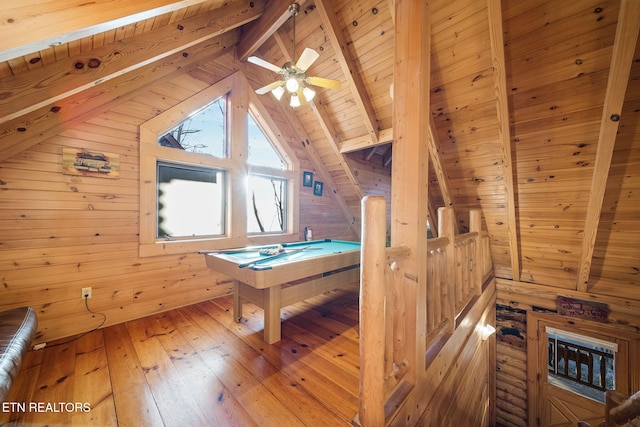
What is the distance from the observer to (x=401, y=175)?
4.88ft

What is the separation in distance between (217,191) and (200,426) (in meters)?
2.69

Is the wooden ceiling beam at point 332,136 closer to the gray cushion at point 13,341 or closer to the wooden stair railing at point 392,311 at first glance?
the wooden stair railing at point 392,311

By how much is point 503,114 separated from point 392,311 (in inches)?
91.5

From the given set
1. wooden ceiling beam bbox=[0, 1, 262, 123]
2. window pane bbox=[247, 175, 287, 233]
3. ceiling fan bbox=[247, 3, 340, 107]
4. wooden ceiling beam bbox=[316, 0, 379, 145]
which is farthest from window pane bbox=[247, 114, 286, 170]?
wooden ceiling beam bbox=[316, 0, 379, 145]

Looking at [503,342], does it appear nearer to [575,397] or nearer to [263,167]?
[575,397]

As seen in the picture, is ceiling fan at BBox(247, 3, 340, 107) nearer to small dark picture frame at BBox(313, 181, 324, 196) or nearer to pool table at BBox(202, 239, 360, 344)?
pool table at BBox(202, 239, 360, 344)

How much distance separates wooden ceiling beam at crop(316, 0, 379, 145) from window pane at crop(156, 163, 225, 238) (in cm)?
221

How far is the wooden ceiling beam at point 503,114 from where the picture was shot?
6.21 ft

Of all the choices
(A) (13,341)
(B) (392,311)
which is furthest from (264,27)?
(A) (13,341)

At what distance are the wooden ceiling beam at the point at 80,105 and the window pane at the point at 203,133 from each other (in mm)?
540

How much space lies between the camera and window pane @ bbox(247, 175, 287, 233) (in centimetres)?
381

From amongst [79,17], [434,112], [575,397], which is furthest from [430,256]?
[575,397]

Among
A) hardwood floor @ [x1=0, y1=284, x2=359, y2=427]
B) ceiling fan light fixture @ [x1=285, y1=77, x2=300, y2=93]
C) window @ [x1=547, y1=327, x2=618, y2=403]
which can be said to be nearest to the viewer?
hardwood floor @ [x1=0, y1=284, x2=359, y2=427]

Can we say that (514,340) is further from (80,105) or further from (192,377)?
(80,105)
